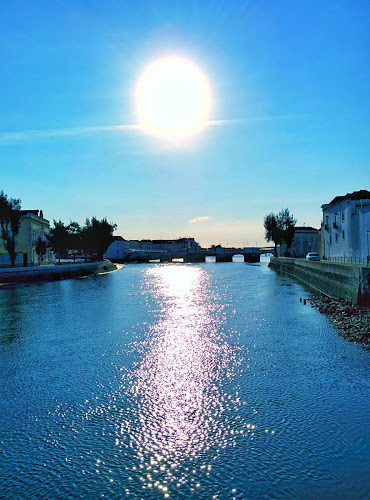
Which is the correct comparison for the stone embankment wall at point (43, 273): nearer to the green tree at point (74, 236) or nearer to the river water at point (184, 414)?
the green tree at point (74, 236)

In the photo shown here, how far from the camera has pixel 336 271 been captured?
36375 mm

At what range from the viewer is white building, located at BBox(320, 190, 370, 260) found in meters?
52.2

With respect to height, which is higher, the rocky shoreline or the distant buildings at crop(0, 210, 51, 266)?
the distant buildings at crop(0, 210, 51, 266)

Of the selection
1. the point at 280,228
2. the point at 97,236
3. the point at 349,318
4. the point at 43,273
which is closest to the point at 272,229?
the point at 280,228

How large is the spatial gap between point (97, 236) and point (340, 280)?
3067 inches

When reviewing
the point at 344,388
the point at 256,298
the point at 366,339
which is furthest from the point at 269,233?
the point at 344,388

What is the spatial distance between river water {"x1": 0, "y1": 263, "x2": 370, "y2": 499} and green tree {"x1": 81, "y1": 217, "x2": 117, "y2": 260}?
81.3 metres

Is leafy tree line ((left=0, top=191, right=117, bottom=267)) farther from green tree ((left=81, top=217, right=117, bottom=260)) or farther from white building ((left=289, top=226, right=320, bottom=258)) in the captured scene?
white building ((left=289, top=226, right=320, bottom=258))

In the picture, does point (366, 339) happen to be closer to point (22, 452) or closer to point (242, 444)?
point (242, 444)

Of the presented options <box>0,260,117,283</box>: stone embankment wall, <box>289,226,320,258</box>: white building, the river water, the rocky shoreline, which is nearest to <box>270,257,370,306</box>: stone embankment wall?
the rocky shoreline

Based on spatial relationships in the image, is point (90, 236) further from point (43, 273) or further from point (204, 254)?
point (204, 254)

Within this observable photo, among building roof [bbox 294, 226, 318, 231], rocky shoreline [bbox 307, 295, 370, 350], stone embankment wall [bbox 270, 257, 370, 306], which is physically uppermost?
building roof [bbox 294, 226, 318, 231]

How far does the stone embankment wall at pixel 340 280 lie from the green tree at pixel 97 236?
59.1m

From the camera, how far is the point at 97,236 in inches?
4055
